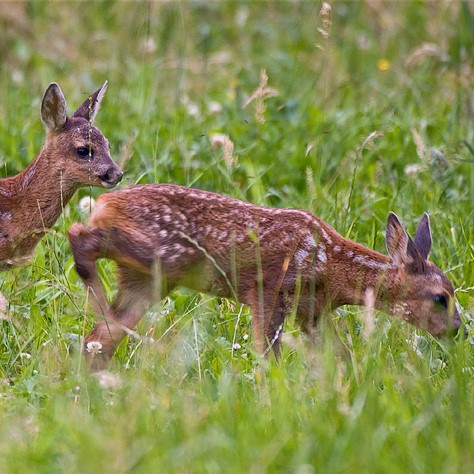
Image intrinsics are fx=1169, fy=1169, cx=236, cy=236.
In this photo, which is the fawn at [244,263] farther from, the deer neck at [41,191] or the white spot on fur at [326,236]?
the deer neck at [41,191]

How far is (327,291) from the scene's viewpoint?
559 centimetres

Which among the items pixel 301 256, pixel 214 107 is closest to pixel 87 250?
pixel 301 256

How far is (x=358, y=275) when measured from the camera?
5672mm

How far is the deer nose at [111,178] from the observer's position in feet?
20.3

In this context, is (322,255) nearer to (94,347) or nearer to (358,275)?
(358,275)

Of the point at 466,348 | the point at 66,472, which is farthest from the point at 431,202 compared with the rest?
the point at 66,472

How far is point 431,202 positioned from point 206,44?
3.99m

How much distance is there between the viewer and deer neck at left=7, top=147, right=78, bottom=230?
6.15 meters

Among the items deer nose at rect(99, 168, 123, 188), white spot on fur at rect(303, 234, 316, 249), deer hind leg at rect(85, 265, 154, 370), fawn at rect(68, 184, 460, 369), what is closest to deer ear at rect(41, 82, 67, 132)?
deer nose at rect(99, 168, 123, 188)

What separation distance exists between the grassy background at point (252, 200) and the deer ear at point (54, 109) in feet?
1.66

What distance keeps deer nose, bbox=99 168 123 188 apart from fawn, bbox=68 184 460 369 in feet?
2.36

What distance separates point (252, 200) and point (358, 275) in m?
1.57

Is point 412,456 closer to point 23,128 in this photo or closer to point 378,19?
point 23,128

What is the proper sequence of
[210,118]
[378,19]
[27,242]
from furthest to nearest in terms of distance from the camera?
[378,19], [210,118], [27,242]
